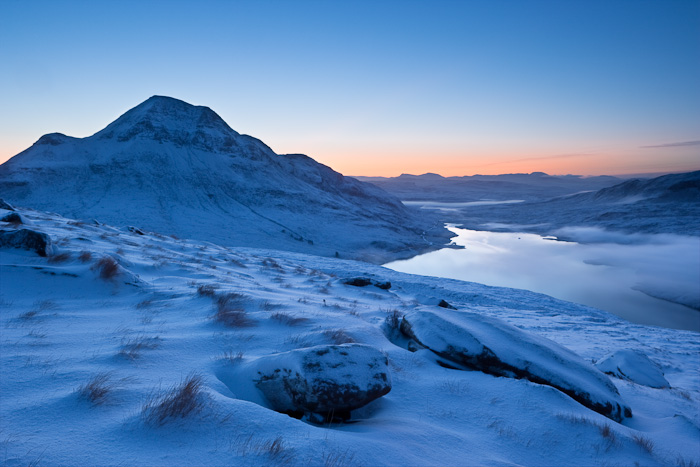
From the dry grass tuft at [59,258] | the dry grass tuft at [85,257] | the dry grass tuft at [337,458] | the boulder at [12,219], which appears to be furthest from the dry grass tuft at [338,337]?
the boulder at [12,219]

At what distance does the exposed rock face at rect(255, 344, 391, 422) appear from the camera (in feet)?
9.43

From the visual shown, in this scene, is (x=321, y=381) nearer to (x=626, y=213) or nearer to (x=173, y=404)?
(x=173, y=404)

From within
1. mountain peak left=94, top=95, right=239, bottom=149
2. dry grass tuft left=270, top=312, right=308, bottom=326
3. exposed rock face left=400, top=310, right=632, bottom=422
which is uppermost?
mountain peak left=94, top=95, right=239, bottom=149

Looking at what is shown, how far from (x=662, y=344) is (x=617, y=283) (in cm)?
1785

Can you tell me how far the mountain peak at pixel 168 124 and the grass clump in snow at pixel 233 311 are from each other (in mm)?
52157

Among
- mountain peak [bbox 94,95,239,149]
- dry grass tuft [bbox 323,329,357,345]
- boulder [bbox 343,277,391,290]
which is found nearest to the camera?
dry grass tuft [bbox 323,329,357,345]

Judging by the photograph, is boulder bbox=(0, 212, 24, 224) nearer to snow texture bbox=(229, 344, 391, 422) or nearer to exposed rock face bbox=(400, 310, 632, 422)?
snow texture bbox=(229, 344, 391, 422)

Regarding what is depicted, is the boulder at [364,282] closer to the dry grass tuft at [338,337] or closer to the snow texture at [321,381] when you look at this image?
the dry grass tuft at [338,337]

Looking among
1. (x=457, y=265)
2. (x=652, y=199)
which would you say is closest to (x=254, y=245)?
(x=457, y=265)

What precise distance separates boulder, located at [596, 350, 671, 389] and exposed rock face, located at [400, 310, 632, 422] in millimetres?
2195

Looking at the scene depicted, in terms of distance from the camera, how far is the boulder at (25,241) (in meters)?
6.01

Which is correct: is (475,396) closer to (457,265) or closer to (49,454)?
(49,454)

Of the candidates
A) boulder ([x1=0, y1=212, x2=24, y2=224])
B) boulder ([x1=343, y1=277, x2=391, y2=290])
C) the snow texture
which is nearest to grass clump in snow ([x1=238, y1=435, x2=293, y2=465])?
the snow texture

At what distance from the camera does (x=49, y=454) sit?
5.93 ft
